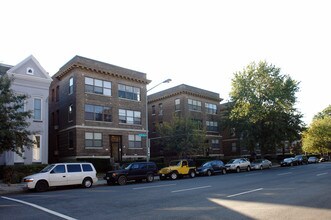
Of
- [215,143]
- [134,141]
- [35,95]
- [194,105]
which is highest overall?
[194,105]

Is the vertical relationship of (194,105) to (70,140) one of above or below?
above

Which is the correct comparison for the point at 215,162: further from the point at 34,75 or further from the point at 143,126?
the point at 34,75

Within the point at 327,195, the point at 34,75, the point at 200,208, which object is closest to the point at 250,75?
the point at 34,75

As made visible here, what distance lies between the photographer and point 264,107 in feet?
148

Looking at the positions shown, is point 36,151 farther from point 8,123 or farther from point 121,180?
point 121,180

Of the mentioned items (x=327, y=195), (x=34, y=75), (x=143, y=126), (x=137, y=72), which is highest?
(x=137, y=72)

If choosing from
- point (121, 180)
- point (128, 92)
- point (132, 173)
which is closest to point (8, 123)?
point (121, 180)

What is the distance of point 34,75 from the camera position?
1145 inches

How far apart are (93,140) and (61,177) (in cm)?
1448

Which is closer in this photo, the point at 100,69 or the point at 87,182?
the point at 87,182

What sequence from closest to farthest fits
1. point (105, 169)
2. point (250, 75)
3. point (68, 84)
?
point (105, 169)
point (68, 84)
point (250, 75)

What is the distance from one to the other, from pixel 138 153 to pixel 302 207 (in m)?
29.0

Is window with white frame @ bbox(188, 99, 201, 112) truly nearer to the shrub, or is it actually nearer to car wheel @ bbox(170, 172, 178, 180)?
car wheel @ bbox(170, 172, 178, 180)

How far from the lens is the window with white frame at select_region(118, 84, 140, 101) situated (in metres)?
37.6
